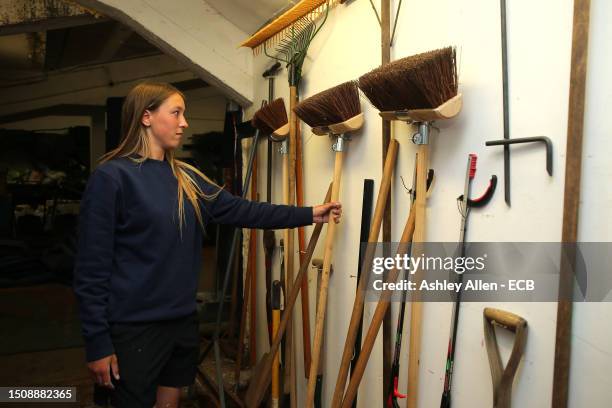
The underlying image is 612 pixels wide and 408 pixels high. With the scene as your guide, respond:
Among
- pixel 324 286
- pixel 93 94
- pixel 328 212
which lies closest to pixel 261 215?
pixel 328 212

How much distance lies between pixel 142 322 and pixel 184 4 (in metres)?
1.97

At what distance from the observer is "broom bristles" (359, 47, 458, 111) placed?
47.2 inches

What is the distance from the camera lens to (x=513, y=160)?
116 centimetres

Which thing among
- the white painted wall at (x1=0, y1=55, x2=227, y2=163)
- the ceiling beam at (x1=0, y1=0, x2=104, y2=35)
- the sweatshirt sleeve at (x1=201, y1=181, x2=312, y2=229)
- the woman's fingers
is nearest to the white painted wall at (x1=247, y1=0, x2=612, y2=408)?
the sweatshirt sleeve at (x1=201, y1=181, x2=312, y2=229)

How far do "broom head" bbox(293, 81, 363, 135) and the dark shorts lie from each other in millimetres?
852

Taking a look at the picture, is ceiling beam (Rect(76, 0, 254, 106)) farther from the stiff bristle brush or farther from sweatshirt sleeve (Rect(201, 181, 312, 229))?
the stiff bristle brush

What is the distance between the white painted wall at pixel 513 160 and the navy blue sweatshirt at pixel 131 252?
0.70 metres

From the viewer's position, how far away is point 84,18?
284cm

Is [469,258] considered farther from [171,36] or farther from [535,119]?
[171,36]

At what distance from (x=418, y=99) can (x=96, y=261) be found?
993mm

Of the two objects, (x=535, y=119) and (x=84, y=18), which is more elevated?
(x=84, y=18)

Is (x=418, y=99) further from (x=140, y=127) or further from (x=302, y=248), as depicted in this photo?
(x=302, y=248)

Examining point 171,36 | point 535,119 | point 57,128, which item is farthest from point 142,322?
point 57,128

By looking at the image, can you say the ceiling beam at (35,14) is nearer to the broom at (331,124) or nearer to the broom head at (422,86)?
the broom at (331,124)
